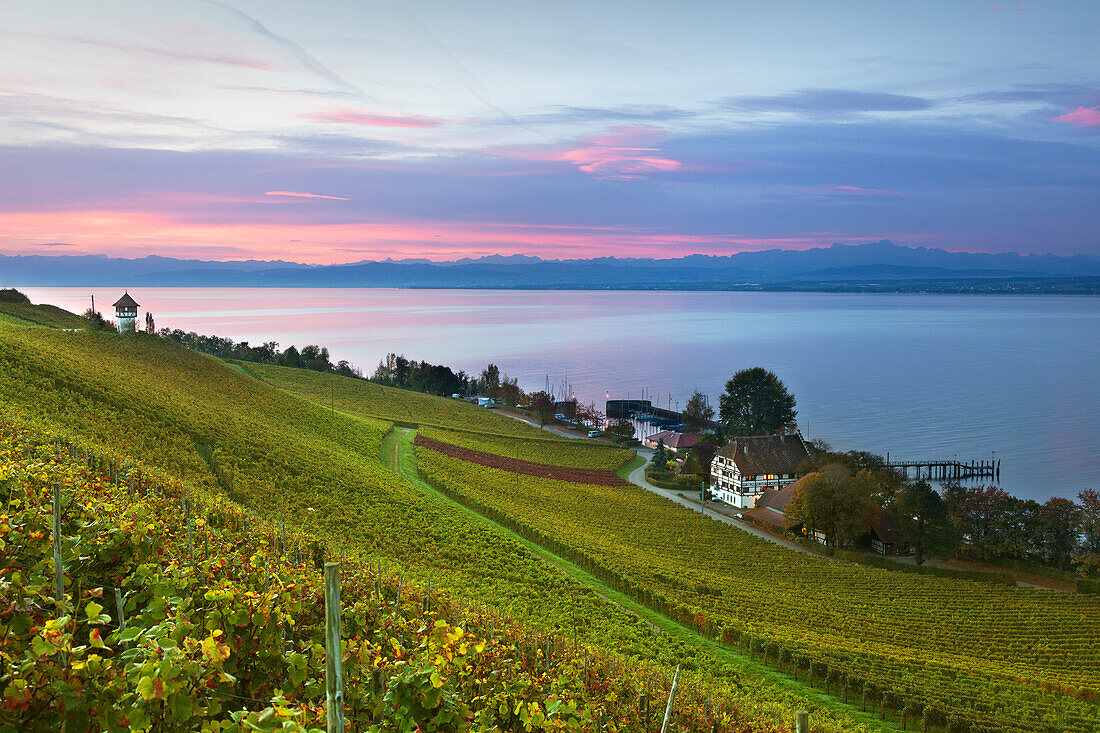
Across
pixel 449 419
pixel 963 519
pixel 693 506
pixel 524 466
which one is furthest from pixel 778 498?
pixel 449 419

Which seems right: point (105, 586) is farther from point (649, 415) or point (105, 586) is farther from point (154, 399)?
point (649, 415)

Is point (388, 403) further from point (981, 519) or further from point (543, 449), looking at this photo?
point (981, 519)

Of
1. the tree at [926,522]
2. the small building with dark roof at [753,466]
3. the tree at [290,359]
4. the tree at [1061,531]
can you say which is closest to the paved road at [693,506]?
the small building with dark roof at [753,466]

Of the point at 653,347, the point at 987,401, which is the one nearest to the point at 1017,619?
the point at 987,401

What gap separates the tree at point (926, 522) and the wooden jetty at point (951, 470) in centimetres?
1552

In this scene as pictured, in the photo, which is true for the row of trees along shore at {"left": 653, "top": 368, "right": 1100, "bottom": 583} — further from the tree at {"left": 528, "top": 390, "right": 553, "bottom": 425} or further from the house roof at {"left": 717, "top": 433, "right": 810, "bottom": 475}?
the tree at {"left": 528, "top": 390, "right": 553, "bottom": 425}

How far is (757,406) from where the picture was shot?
65.1 metres

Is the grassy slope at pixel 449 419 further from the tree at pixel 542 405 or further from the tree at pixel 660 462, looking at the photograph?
the tree at pixel 542 405

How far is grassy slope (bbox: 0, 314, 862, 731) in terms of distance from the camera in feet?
55.2

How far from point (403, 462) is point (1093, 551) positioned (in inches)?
1501

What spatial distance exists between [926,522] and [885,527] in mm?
2156

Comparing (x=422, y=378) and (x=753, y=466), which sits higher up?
(x=422, y=378)

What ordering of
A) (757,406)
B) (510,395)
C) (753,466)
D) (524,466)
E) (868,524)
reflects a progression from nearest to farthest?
(868,524) → (753,466) → (524,466) → (757,406) → (510,395)

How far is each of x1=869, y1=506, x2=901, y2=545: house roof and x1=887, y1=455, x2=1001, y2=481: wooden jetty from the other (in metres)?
14.5
